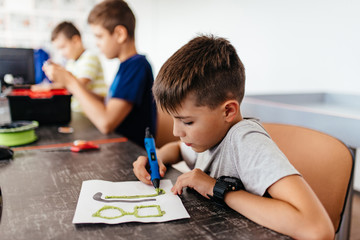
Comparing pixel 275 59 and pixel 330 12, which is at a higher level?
pixel 330 12

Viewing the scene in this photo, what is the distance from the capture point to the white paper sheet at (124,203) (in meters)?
0.54

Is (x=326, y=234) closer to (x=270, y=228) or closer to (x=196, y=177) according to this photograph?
(x=270, y=228)

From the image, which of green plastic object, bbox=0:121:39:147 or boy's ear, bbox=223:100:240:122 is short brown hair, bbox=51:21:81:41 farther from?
boy's ear, bbox=223:100:240:122

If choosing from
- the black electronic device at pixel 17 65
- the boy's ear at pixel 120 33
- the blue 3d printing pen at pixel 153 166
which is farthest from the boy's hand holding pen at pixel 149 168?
the black electronic device at pixel 17 65

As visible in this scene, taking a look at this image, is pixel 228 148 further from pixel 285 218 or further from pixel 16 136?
pixel 16 136

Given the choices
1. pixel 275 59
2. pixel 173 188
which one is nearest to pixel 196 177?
pixel 173 188

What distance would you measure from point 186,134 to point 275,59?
248 centimetres

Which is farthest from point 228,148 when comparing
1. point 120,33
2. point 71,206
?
point 120,33

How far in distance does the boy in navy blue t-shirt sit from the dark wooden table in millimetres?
393

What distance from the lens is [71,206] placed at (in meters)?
0.59

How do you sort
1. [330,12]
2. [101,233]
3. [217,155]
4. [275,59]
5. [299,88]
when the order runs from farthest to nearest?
[275,59]
[299,88]
[330,12]
[217,155]
[101,233]

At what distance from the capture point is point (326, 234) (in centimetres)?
52

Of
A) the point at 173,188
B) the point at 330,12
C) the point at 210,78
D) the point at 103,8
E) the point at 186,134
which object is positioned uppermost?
the point at 330,12

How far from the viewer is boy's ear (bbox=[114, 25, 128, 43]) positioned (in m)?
1.38
